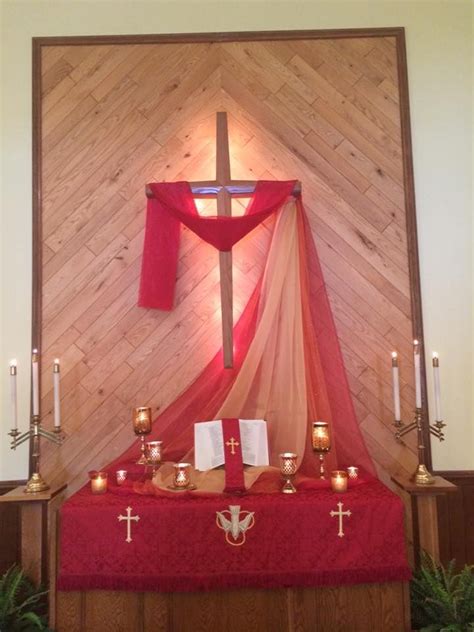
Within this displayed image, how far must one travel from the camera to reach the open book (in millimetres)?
2586

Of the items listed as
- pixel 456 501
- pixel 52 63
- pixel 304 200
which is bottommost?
pixel 456 501

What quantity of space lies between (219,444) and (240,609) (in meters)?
Answer: 0.69

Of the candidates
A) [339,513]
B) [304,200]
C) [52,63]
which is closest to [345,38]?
[304,200]

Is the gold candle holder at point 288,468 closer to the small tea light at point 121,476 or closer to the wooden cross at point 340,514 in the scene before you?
the wooden cross at point 340,514

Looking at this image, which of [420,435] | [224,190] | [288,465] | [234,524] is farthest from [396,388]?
[224,190]

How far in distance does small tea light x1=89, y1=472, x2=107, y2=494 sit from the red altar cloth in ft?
0.64

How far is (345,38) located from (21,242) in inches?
85.7

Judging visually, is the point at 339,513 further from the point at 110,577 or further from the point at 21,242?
the point at 21,242

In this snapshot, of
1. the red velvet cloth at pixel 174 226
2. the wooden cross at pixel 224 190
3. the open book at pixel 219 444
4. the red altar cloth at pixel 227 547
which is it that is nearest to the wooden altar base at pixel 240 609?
the red altar cloth at pixel 227 547

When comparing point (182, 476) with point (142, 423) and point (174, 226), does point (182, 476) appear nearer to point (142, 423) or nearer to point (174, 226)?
point (142, 423)

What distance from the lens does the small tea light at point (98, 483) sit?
8.13ft

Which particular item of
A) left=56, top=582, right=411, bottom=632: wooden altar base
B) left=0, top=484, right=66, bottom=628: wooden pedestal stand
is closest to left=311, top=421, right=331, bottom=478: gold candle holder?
left=56, top=582, right=411, bottom=632: wooden altar base

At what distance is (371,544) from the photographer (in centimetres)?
225

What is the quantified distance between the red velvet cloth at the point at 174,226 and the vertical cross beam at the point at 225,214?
0.33 ft
